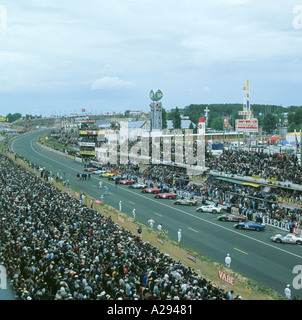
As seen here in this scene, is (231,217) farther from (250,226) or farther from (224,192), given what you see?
(224,192)

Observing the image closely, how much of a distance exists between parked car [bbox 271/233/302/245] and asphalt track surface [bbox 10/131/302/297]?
54 cm

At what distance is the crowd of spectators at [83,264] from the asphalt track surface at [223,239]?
19.7 ft

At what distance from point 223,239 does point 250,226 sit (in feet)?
13.2

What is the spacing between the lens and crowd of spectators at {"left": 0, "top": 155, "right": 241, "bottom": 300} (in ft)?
50.2

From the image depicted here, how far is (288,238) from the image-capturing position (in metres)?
30.4

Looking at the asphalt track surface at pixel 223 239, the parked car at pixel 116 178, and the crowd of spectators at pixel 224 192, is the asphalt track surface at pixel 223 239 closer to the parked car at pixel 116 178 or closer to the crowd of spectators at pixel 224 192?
the crowd of spectators at pixel 224 192

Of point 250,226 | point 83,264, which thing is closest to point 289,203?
point 250,226

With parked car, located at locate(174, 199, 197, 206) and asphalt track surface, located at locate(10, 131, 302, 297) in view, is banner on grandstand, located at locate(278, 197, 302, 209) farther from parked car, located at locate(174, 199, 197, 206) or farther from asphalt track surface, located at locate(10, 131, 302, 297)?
parked car, located at locate(174, 199, 197, 206)

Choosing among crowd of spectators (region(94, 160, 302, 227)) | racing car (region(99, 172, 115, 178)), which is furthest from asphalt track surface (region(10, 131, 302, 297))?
racing car (region(99, 172, 115, 178))

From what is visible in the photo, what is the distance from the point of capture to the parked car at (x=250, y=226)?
33938mm

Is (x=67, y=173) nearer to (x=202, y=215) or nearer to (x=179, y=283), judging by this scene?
(x=202, y=215)

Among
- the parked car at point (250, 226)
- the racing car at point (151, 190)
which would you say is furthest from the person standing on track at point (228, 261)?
the racing car at point (151, 190)

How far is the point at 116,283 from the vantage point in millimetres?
16547

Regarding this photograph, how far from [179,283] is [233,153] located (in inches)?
1635
